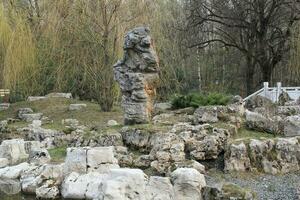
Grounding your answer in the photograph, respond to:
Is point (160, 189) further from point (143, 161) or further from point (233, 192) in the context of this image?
point (143, 161)

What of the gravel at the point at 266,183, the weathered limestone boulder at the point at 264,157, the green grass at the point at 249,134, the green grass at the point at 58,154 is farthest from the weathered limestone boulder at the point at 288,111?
the green grass at the point at 58,154

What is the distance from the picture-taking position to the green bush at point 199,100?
14.9m

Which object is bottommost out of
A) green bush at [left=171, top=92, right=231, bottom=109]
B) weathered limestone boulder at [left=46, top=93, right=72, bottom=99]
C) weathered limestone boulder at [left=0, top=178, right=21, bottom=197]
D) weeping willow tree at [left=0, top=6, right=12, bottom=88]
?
weathered limestone boulder at [left=0, top=178, right=21, bottom=197]

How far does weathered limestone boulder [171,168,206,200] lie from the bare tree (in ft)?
54.4

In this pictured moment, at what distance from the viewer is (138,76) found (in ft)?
40.4

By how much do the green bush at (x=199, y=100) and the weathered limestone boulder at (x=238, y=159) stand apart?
533cm

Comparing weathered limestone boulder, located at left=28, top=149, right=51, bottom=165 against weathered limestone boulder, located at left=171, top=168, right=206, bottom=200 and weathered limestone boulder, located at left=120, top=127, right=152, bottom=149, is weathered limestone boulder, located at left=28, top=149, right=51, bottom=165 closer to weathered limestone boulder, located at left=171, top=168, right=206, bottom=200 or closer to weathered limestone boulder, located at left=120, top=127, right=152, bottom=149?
weathered limestone boulder, located at left=120, top=127, right=152, bottom=149

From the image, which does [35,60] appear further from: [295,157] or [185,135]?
[295,157]

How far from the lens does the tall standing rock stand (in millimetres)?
12281

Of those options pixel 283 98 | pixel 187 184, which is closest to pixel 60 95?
pixel 283 98

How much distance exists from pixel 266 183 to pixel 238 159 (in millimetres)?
914

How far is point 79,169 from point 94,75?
9443mm

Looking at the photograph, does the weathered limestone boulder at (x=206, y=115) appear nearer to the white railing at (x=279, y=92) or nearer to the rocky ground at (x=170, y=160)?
the rocky ground at (x=170, y=160)

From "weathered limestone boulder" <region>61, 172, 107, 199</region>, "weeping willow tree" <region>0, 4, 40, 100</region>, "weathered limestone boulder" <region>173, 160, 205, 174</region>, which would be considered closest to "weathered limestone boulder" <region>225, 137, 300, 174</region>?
"weathered limestone boulder" <region>173, 160, 205, 174</region>
